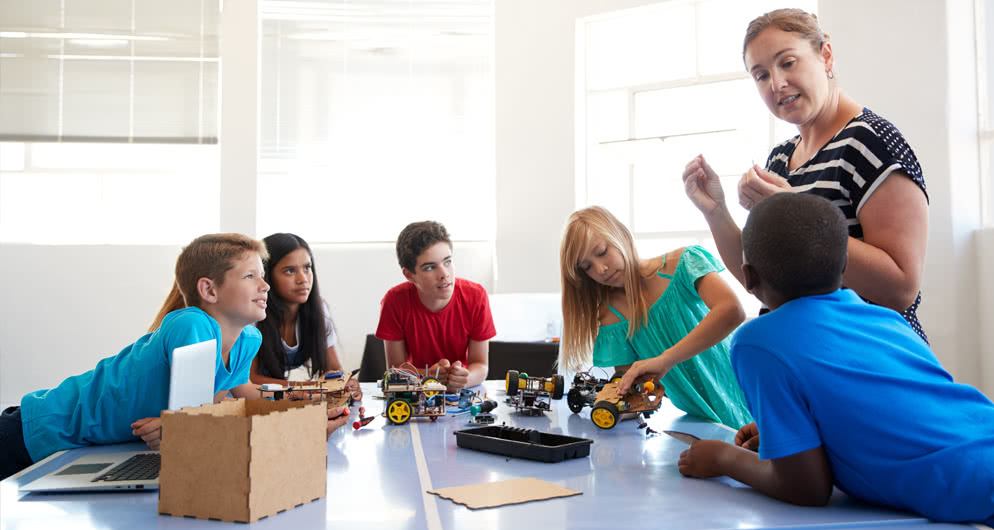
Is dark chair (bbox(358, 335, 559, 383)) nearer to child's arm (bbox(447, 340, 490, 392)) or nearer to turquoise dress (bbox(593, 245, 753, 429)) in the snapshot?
child's arm (bbox(447, 340, 490, 392))

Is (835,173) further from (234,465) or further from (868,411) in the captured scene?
(234,465)

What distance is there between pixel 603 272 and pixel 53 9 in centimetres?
532

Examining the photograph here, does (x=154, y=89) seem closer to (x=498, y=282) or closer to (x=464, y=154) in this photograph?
(x=464, y=154)

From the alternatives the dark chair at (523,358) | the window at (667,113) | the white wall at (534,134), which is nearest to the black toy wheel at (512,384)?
the dark chair at (523,358)

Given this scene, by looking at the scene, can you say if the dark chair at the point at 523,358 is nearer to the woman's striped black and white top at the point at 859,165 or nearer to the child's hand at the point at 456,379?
the child's hand at the point at 456,379

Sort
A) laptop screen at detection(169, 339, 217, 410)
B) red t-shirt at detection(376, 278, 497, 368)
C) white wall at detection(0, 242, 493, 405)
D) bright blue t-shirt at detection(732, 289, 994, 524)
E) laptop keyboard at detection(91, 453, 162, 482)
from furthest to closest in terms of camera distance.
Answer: white wall at detection(0, 242, 493, 405) < red t-shirt at detection(376, 278, 497, 368) < laptop screen at detection(169, 339, 217, 410) < laptop keyboard at detection(91, 453, 162, 482) < bright blue t-shirt at detection(732, 289, 994, 524)

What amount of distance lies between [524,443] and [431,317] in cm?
171

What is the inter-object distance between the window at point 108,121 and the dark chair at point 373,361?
2.05 m

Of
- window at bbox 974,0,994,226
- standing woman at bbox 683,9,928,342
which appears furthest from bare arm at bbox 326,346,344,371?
window at bbox 974,0,994,226

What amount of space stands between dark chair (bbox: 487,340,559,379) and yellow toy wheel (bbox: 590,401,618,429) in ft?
6.76

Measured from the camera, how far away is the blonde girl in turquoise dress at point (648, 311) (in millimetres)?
2029

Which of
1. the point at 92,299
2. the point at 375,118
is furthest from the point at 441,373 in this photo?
the point at 92,299

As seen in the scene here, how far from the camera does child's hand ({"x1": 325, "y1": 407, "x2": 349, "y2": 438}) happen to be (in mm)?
1638

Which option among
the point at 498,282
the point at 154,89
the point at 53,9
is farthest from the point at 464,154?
the point at 53,9
